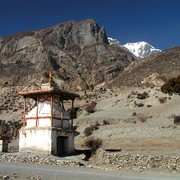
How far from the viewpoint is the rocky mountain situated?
85.4m

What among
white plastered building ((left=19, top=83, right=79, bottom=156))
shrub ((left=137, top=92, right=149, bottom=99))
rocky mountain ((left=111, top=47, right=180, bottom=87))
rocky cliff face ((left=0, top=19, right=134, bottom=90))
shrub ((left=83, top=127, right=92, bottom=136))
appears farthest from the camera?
rocky cliff face ((left=0, top=19, right=134, bottom=90))

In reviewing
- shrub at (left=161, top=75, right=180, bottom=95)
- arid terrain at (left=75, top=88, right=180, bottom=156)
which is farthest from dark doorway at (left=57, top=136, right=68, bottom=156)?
shrub at (left=161, top=75, right=180, bottom=95)

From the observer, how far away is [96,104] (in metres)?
62.1

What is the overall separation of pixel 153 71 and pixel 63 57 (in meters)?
41.0

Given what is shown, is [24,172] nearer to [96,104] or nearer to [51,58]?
[96,104]

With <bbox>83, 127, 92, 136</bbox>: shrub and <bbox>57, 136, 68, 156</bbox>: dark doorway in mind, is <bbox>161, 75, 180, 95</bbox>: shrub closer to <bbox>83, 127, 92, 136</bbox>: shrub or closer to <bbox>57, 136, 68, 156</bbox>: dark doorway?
<bbox>83, 127, 92, 136</bbox>: shrub

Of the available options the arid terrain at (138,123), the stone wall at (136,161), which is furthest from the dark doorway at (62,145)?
the arid terrain at (138,123)

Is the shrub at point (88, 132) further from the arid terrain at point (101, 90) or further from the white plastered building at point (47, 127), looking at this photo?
the white plastered building at point (47, 127)

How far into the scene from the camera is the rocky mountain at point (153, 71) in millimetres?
85375

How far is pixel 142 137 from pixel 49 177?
1981cm

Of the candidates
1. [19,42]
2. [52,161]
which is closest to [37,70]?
[19,42]

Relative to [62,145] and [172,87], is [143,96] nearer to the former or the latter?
[172,87]

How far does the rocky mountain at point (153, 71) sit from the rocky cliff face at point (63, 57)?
1033 cm

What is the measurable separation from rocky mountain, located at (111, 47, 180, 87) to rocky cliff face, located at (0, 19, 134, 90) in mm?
10329
